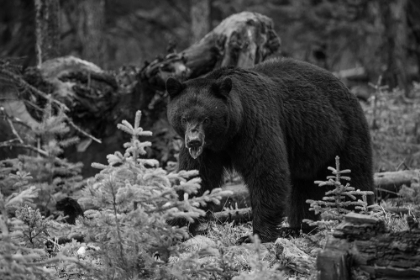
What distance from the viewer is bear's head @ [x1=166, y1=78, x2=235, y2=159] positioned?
5.47m

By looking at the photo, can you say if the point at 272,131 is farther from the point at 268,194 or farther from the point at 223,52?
the point at 223,52

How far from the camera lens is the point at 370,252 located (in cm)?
364

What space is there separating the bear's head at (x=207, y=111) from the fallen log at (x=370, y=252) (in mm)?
1965

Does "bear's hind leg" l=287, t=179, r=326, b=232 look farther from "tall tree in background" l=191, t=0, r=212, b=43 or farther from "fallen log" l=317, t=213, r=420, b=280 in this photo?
"tall tree in background" l=191, t=0, r=212, b=43

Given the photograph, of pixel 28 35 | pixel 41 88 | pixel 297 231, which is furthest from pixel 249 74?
pixel 28 35

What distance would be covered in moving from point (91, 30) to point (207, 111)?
7893 millimetres

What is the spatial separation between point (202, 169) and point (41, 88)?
3.24 metres

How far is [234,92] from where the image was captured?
5719 millimetres

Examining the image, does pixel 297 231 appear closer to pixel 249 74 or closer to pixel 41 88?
pixel 249 74

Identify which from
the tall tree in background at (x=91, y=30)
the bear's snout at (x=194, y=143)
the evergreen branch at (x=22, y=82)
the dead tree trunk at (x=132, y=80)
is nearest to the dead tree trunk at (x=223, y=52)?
the dead tree trunk at (x=132, y=80)

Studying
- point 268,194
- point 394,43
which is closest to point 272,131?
point 268,194

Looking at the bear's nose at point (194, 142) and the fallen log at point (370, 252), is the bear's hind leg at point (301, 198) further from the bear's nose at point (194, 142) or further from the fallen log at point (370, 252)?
the fallen log at point (370, 252)

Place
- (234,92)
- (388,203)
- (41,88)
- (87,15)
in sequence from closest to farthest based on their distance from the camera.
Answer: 1. (234,92)
2. (388,203)
3. (41,88)
4. (87,15)

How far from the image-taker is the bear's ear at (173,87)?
18.1 ft
